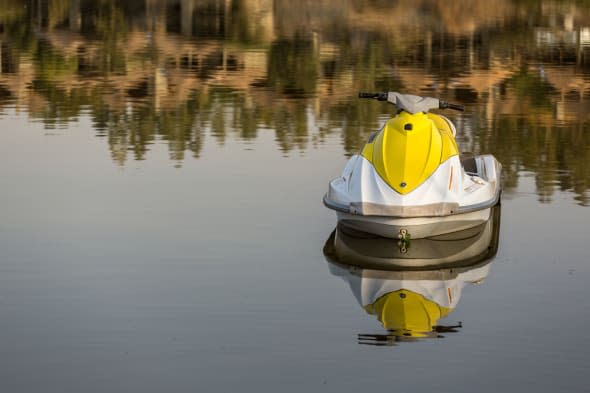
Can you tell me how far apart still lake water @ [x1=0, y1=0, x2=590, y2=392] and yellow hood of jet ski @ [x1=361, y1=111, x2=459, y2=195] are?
1243 mm

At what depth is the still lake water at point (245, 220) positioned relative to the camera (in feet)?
48.7

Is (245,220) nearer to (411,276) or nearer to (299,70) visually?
(411,276)

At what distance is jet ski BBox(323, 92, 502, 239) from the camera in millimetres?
19781

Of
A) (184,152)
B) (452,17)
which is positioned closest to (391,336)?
(184,152)

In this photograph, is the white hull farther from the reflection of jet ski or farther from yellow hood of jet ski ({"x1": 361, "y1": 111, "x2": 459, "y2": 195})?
the reflection of jet ski

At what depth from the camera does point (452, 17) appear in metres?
61.9

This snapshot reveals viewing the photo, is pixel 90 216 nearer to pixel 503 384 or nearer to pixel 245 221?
pixel 245 221

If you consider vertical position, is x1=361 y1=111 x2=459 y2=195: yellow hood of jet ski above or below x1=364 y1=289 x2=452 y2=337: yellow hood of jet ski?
above

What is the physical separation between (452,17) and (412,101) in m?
41.1

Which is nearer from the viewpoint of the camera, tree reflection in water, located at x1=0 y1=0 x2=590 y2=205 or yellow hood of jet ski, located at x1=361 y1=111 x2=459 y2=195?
yellow hood of jet ski, located at x1=361 y1=111 x2=459 y2=195

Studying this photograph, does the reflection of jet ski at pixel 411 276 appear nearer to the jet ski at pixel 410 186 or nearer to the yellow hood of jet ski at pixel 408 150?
the jet ski at pixel 410 186

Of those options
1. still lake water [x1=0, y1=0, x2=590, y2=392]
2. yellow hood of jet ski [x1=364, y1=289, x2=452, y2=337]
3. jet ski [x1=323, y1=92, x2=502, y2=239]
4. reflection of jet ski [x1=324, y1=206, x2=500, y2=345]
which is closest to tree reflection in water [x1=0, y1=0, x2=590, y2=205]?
still lake water [x1=0, y1=0, x2=590, y2=392]

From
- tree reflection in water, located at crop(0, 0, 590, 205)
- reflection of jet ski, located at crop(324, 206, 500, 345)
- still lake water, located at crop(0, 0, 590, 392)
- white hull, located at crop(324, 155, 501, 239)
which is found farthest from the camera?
tree reflection in water, located at crop(0, 0, 590, 205)

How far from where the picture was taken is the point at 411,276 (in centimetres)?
1869
